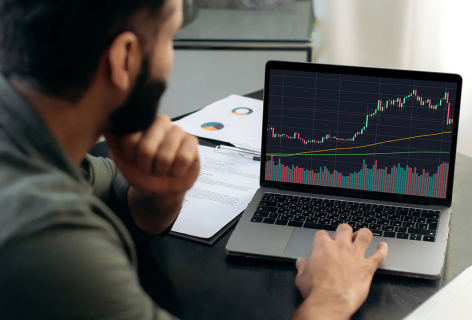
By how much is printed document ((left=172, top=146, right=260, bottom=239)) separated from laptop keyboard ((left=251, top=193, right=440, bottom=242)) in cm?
6

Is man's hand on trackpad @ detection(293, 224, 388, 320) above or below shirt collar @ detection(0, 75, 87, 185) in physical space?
below

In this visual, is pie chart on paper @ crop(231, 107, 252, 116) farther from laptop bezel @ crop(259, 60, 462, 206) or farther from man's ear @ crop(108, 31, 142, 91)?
man's ear @ crop(108, 31, 142, 91)

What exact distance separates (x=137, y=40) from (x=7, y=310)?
1.08 feet

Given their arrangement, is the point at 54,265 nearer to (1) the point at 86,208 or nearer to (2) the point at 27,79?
(1) the point at 86,208

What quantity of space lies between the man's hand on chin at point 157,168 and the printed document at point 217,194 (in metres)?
0.06

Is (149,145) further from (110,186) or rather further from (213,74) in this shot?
(213,74)

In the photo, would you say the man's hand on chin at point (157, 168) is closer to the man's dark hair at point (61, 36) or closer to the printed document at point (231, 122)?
the man's dark hair at point (61, 36)

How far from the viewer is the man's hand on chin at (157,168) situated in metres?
0.72

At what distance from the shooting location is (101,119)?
1.95 ft

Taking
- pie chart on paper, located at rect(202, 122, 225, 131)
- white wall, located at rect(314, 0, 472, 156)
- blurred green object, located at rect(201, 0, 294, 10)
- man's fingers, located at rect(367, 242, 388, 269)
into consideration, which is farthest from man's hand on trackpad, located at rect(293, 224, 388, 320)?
blurred green object, located at rect(201, 0, 294, 10)

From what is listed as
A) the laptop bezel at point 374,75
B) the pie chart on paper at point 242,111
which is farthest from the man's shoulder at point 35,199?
the pie chart on paper at point 242,111

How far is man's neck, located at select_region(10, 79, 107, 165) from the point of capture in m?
0.53

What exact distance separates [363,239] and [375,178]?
0.20 metres

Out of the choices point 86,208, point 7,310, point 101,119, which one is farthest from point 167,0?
point 7,310
